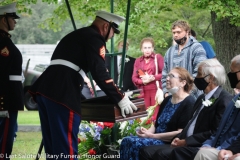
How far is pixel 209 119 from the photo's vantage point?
238 inches

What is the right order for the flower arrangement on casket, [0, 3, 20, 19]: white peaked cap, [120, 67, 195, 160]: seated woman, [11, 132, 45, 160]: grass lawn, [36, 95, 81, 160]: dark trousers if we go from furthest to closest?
[11, 132, 45, 160]: grass lawn → the flower arrangement on casket → [0, 3, 20, 19]: white peaked cap → [120, 67, 195, 160]: seated woman → [36, 95, 81, 160]: dark trousers

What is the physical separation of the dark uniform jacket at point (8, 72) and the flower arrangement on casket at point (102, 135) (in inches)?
47.7

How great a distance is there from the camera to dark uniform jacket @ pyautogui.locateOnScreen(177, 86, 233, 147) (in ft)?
19.5

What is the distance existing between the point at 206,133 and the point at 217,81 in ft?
1.87

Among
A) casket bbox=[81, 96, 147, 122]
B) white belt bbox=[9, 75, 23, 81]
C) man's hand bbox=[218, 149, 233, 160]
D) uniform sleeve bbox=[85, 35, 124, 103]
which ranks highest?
uniform sleeve bbox=[85, 35, 124, 103]

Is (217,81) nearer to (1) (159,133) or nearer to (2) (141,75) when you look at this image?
(1) (159,133)

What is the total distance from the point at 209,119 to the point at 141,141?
95 cm

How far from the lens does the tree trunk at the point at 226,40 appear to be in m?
11.4

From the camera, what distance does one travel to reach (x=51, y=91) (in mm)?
5875

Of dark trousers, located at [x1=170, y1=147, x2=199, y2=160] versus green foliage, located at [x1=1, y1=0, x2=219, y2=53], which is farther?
green foliage, located at [x1=1, y1=0, x2=219, y2=53]

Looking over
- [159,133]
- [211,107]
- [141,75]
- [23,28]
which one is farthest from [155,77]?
[23,28]

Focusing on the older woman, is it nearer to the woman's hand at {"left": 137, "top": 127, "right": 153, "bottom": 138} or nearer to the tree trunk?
the tree trunk

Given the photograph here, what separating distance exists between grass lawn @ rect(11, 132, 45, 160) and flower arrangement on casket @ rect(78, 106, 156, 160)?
4.64 feet

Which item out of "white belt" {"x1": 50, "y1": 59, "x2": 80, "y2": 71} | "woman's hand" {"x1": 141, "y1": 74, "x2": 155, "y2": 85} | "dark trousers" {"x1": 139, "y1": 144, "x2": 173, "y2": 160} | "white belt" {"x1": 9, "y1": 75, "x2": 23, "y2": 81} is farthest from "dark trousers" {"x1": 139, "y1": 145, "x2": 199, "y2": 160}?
"woman's hand" {"x1": 141, "y1": 74, "x2": 155, "y2": 85}
